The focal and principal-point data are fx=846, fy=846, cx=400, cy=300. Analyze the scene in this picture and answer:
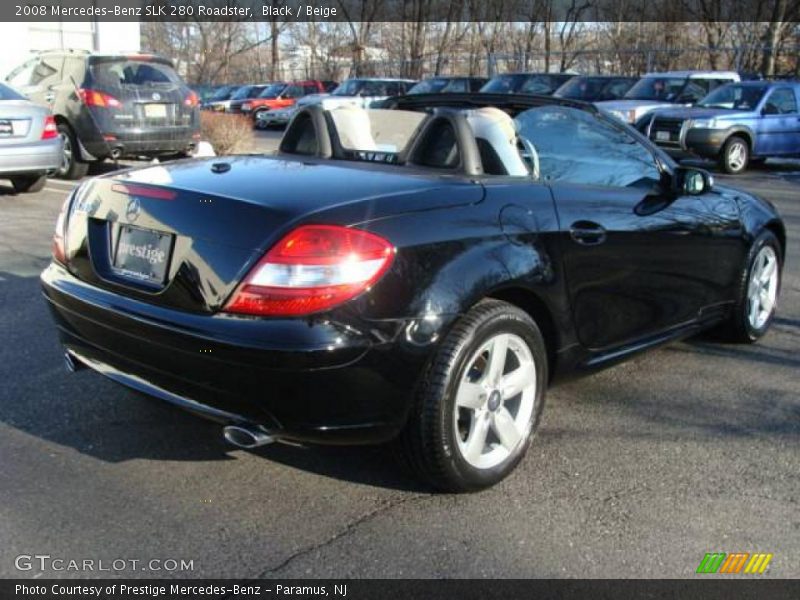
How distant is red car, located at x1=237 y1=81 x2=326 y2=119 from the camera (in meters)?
32.8

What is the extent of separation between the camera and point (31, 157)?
1039 cm

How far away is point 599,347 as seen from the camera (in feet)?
13.0

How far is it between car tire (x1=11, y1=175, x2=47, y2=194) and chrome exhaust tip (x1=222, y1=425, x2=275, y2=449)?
937 centimetres

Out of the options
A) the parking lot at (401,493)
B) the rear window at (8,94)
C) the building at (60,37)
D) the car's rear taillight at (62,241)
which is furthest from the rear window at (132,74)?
the building at (60,37)

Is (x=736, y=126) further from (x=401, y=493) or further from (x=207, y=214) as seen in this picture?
(x=207, y=214)

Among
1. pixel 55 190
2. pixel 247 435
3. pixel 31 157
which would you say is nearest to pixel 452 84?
pixel 55 190

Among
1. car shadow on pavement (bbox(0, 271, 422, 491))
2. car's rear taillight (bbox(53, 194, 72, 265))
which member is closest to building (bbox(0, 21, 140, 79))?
car shadow on pavement (bbox(0, 271, 422, 491))

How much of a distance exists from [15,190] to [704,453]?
10401 mm

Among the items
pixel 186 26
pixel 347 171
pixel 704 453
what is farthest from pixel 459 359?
pixel 186 26

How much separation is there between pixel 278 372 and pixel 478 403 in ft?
2.87

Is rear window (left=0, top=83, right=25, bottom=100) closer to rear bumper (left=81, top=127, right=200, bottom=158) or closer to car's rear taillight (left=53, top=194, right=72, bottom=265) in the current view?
rear bumper (left=81, top=127, right=200, bottom=158)

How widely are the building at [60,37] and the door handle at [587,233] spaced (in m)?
19.6

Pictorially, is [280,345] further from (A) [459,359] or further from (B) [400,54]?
(B) [400,54]

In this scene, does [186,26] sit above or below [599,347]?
above
